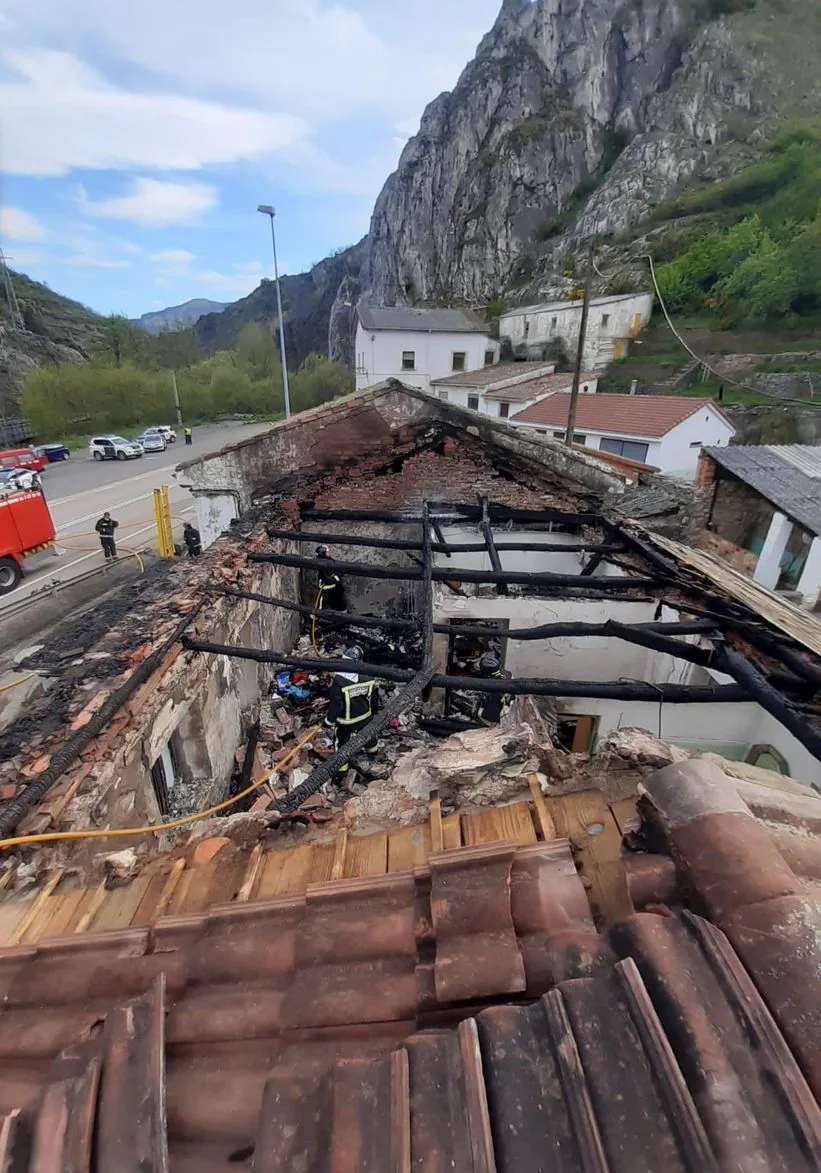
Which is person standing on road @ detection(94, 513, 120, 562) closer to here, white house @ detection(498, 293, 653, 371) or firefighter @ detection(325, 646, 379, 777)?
firefighter @ detection(325, 646, 379, 777)

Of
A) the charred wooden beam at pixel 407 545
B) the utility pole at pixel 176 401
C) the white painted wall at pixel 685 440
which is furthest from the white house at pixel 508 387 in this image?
the charred wooden beam at pixel 407 545

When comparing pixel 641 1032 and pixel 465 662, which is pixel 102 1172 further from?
pixel 465 662

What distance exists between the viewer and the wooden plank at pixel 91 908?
2.11 meters

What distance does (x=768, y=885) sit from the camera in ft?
4.19

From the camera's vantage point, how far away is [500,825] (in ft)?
7.13

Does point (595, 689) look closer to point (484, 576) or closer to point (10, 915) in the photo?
point (484, 576)

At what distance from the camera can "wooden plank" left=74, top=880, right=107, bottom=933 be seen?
2.11 metres

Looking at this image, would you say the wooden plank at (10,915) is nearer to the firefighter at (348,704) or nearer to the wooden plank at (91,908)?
the wooden plank at (91,908)

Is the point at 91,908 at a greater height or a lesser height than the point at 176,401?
greater

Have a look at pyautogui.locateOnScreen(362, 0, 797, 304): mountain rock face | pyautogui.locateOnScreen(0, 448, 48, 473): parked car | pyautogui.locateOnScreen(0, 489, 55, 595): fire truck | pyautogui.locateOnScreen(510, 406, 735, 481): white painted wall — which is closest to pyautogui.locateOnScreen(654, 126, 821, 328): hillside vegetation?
pyautogui.locateOnScreen(362, 0, 797, 304): mountain rock face

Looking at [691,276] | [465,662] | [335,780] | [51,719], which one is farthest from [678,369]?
[51,719]

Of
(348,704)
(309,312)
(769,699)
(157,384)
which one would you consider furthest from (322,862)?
(309,312)

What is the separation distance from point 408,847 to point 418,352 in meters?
45.3

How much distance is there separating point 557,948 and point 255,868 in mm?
1399
